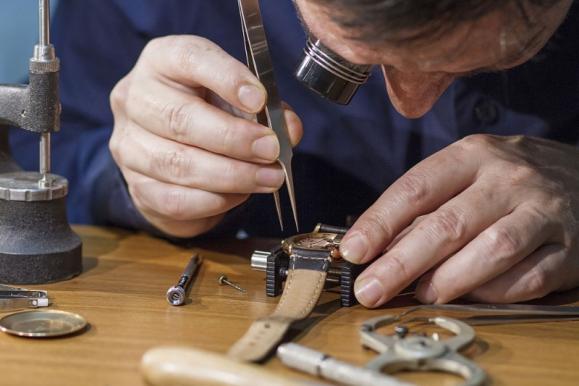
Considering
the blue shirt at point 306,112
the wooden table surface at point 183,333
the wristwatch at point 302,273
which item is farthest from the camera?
the blue shirt at point 306,112

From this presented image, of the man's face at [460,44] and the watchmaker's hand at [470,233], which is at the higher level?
the man's face at [460,44]

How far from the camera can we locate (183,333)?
1009 mm

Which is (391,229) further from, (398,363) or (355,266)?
(398,363)

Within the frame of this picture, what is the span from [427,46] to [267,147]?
0.34m

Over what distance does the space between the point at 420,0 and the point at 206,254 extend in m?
0.64

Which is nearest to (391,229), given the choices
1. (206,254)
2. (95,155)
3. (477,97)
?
(206,254)

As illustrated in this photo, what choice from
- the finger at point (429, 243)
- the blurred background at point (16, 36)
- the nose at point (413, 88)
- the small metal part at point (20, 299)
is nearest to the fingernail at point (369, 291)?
the finger at point (429, 243)

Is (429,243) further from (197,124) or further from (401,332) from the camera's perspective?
(197,124)

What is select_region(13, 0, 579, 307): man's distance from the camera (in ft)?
3.13

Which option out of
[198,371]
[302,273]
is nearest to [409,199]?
[302,273]

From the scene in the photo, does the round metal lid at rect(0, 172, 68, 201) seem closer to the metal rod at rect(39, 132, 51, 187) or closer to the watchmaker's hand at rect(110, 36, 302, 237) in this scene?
the metal rod at rect(39, 132, 51, 187)

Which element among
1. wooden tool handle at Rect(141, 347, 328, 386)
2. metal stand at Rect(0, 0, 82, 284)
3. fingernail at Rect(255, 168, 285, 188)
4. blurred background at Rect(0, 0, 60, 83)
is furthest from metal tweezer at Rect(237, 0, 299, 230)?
blurred background at Rect(0, 0, 60, 83)

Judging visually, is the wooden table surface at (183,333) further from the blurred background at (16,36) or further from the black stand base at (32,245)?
the blurred background at (16,36)

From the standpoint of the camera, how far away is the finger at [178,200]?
1.28 meters
